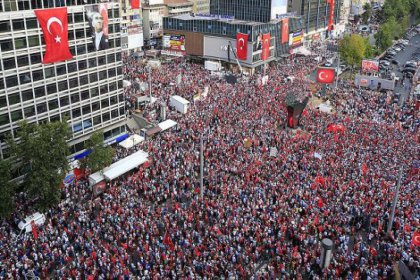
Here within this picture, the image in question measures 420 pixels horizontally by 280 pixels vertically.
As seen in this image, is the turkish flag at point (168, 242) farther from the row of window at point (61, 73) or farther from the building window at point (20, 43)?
the building window at point (20, 43)

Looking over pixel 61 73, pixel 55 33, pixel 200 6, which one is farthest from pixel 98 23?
pixel 200 6

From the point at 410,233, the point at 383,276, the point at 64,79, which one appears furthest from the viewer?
the point at 64,79

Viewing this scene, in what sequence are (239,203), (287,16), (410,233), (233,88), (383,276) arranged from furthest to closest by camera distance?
(287,16) → (233,88) → (239,203) → (410,233) → (383,276)

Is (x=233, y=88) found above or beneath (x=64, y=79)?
beneath

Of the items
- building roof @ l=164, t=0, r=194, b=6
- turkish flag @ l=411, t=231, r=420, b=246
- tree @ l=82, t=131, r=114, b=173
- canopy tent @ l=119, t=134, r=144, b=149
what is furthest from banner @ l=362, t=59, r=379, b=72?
building roof @ l=164, t=0, r=194, b=6

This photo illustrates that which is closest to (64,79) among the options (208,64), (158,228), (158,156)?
(158,156)

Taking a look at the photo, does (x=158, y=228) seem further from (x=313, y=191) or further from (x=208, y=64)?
(x=208, y=64)

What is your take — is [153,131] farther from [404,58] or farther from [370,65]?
[404,58]

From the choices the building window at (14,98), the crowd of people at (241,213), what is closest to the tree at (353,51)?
the crowd of people at (241,213)
